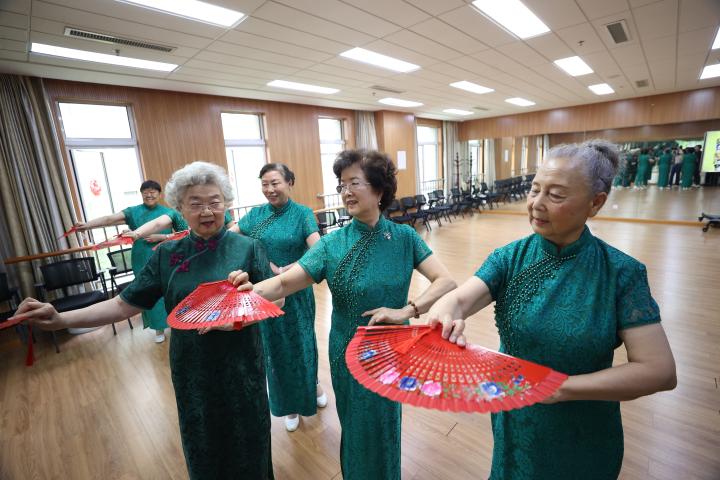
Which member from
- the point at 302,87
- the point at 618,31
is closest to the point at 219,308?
the point at 618,31

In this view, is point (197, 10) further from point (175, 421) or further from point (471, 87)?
point (471, 87)

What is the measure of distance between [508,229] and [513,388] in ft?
29.9

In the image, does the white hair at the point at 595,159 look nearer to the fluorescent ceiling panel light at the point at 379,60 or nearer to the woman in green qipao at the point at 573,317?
the woman in green qipao at the point at 573,317

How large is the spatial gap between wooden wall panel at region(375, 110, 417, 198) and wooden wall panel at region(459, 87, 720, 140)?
379 centimetres

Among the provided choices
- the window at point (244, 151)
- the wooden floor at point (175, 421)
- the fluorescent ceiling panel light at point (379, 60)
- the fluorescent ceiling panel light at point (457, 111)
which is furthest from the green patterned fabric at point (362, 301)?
the fluorescent ceiling panel light at point (457, 111)

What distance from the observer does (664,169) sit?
8891 mm

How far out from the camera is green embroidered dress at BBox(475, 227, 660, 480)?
87cm

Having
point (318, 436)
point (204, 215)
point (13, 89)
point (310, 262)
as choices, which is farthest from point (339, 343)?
point (13, 89)

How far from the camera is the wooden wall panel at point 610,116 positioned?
8289 mm

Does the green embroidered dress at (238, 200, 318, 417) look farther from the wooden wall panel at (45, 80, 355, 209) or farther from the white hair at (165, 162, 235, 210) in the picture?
the wooden wall panel at (45, 80, 355, 209)

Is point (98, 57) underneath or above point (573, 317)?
above

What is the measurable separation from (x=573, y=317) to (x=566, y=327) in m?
0.03

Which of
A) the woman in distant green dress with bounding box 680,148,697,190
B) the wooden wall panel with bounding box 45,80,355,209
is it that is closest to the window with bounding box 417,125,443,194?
the wooden wall panel with bounding box 45,80,355,209

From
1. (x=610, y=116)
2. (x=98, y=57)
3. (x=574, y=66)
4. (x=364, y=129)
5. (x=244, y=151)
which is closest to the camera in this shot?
(x=98, y=57)
